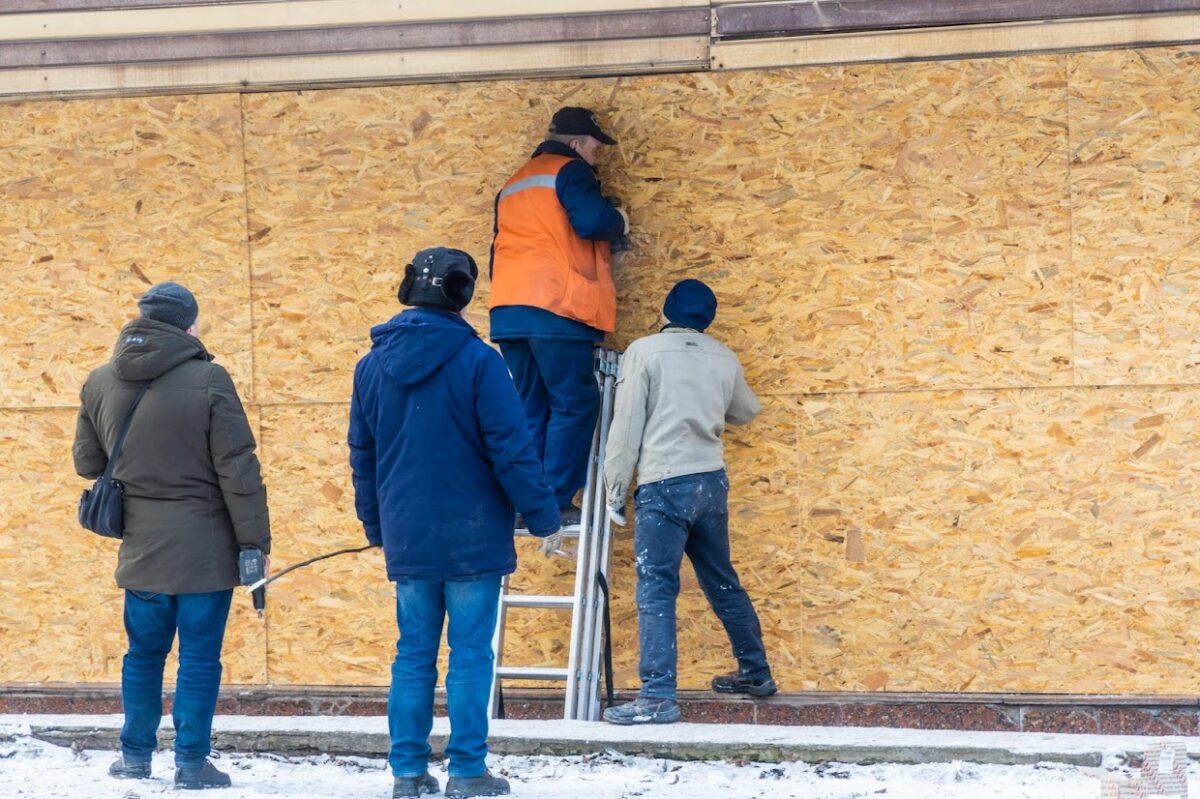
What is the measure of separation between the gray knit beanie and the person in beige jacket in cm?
194

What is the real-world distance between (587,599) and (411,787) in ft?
5.48

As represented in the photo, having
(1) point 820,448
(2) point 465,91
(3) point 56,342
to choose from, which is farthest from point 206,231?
(1) point 820,448

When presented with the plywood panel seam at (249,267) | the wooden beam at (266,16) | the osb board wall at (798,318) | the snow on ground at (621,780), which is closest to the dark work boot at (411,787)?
the snow on ground at (621,780)

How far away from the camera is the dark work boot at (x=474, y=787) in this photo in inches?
217

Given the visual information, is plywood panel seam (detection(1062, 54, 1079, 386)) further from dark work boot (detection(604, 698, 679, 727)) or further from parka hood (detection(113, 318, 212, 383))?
parka hood (detection(113, 318, 212, 383))

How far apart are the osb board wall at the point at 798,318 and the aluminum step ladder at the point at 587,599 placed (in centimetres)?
23

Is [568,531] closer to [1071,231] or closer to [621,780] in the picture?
[621,780]

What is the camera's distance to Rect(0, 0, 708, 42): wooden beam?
7043 mm

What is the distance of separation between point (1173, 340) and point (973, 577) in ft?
4.44

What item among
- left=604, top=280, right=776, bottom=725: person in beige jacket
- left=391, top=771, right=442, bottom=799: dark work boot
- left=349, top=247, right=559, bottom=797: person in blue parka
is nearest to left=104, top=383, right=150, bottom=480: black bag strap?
left=349, top=247, right=559, bottom=797: person in blue parka

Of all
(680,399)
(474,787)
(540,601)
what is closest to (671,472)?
(680,399)

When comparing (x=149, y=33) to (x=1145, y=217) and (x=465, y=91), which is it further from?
(x=1145, y=217)

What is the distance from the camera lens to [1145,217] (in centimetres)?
696

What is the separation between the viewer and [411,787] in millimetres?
5562
